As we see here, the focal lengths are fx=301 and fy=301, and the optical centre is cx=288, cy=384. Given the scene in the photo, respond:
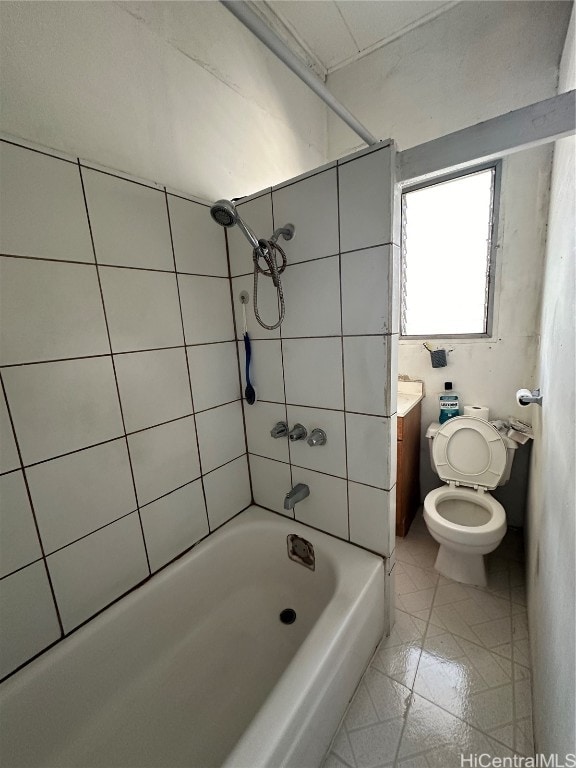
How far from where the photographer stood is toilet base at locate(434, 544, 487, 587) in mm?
1424

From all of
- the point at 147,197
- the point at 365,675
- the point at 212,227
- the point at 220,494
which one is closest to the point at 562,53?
the point at 212,227

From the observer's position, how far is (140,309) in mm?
981

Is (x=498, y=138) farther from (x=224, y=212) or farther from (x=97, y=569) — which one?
(x=97, y=569)

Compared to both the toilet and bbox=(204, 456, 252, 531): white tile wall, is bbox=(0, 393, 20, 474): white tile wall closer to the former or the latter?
bbox=(204, 456, 252, 531): white tile wall

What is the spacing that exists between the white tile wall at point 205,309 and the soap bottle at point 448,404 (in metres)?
1.27

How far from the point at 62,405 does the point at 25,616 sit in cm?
57

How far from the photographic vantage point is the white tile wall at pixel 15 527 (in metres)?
0.75

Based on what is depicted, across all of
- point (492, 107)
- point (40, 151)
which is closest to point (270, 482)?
point (40, 151)

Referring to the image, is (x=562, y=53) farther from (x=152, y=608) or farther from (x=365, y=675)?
(x=152, y=608)

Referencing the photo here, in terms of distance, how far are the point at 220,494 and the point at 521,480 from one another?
1.67 m

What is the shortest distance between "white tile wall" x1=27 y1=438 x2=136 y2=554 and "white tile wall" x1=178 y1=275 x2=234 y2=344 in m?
0.47

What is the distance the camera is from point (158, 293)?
1024 millimetres

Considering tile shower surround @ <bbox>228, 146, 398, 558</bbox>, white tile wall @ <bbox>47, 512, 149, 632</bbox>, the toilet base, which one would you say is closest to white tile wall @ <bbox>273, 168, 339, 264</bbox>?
tile shower surround @ <bbox>228, 146, 398, 558</bbox>

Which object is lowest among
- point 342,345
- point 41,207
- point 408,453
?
point 408,453
